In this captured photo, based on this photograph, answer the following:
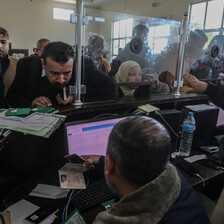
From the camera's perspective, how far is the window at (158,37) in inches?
63.7

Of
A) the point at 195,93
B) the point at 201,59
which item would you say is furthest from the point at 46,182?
the point at 201,59

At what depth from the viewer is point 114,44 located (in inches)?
58.6

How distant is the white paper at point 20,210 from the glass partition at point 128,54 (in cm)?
70

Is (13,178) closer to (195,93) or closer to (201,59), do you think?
(195,93)

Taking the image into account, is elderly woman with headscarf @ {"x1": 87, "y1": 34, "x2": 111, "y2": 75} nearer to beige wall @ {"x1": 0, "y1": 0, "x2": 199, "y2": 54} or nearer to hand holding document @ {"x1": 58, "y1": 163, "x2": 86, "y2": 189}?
hand holding document @ {"x1": 58, "y1": 163, "x2": 86, "y2": 189}

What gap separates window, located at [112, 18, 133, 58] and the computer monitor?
544 mm

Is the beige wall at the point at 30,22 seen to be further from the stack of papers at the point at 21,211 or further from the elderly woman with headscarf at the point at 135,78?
the stack of papers at the point at 21,211

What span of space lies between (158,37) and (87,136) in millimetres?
992

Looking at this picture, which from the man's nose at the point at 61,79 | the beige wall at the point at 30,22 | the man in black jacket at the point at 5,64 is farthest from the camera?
the beige wall at the point at 30,22

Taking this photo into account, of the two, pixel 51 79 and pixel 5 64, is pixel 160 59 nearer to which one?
pixel 51 79

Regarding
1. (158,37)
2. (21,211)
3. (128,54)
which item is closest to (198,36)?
(158,37)

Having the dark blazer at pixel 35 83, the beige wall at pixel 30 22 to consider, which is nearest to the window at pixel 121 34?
the dark blazer at pixel 35 83

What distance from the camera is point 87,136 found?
1235 millimetres

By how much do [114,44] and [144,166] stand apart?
1.08 m
